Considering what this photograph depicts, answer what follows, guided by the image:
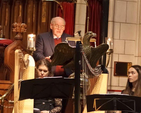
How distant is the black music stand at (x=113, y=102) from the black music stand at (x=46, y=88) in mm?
266

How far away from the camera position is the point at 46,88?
13.6 feet

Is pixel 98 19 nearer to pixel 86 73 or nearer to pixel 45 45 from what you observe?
pixel 45 45

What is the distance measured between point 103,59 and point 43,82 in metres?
3.42

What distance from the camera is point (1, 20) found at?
7.25 meters

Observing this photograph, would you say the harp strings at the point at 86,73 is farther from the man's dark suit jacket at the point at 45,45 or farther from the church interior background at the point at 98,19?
the church interior background at the point at 98,19

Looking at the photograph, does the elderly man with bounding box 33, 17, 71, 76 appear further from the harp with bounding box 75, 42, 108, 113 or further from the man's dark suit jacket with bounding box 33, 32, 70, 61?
the harp with bounding box 75, 42, 108, 113

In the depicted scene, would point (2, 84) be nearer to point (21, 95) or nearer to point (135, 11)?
point (21, 95)

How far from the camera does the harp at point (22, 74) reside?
12.7ft

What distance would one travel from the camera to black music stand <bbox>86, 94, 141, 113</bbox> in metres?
4.14

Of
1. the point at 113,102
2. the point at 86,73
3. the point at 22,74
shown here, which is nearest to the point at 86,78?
the point at 86,73

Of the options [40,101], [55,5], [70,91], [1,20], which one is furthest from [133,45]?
[70,91]

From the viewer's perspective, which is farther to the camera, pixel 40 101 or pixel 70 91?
pixel 40 101

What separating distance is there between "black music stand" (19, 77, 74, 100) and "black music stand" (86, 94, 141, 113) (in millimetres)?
266

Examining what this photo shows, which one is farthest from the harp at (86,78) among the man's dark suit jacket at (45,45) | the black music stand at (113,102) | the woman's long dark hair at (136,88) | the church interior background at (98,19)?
the church interior background at (98,19)
